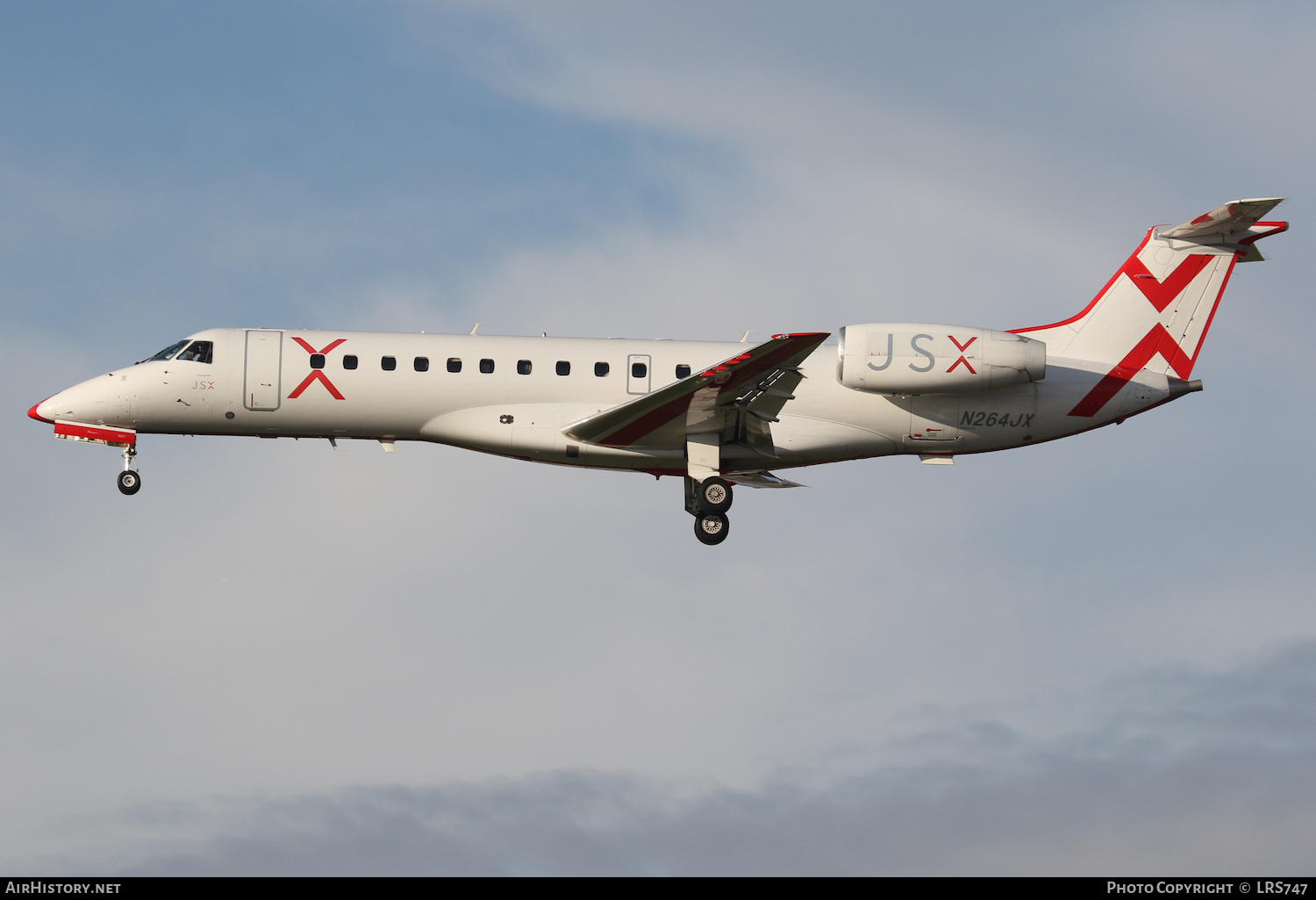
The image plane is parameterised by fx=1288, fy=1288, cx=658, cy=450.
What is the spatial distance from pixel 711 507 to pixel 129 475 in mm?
11412

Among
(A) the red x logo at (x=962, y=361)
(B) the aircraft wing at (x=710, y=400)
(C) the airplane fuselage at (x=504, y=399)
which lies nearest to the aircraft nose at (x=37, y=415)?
(C) the airplane fuselage at (x=504, y=399)

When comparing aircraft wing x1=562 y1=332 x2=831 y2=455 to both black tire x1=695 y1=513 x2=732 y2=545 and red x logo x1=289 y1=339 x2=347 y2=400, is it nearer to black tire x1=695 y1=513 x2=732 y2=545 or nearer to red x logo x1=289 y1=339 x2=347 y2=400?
black tire x1=695 y1=513 x2=732 y2=545

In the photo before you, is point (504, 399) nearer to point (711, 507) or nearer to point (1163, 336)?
point (711, 507)

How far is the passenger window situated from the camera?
25.1m

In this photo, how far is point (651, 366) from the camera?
25.0 meters

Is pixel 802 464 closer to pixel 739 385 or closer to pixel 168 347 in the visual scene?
pixel 739 385

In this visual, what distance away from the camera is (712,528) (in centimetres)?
2492

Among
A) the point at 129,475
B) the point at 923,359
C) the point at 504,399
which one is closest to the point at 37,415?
the point at 129,475

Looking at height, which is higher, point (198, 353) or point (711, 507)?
point (198, 353)

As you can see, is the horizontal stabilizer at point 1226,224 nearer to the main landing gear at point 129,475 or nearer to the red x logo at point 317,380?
the red x logo at point 317,380

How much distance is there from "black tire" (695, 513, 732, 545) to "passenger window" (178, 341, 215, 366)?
10067mm

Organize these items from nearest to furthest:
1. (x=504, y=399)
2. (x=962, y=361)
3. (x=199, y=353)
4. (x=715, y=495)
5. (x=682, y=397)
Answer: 1. (x=682, y=397)
2. (x=962, y=361)
3. (x=504, y=399)
4. (x=715, y=495)
5. (x=199, y=353)

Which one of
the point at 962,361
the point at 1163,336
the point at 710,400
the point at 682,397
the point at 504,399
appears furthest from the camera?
the point at 1163,336

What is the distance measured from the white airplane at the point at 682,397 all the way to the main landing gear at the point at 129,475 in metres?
0.04
